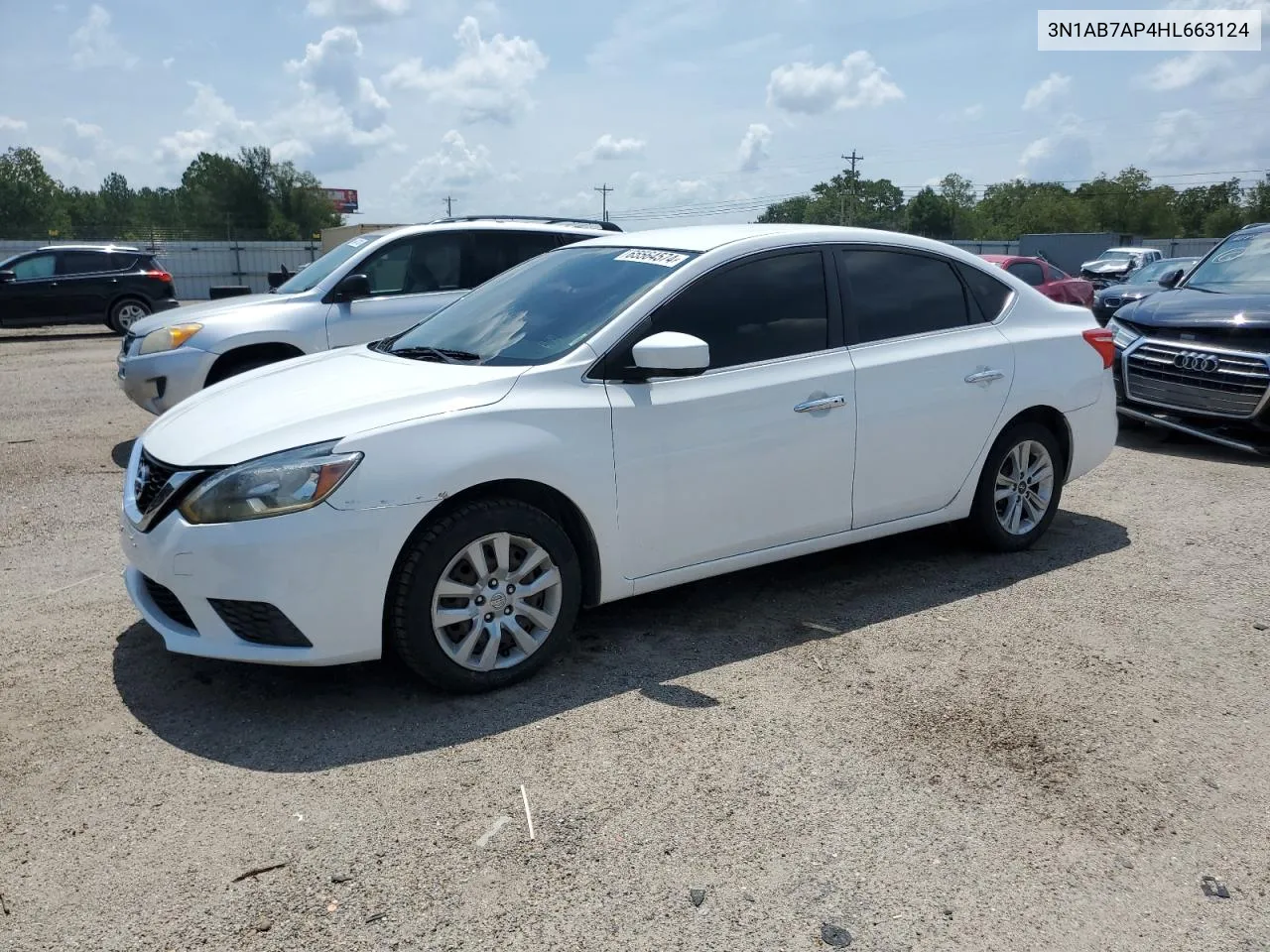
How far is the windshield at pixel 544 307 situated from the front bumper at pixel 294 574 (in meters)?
1.01

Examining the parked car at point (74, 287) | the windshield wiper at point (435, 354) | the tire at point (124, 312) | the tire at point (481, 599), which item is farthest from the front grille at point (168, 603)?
the tire at point (124, 312)

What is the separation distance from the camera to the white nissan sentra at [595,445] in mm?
3539

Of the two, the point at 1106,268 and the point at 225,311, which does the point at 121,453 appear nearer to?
the point at 225,311

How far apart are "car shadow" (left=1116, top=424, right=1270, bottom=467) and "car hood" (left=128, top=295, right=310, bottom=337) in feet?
22.5

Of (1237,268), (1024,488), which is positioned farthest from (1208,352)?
(1024,488)

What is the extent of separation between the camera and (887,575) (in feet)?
17.1

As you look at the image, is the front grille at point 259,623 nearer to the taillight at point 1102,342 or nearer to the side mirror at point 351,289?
the taillight at point 1102,342

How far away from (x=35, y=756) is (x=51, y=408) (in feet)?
26.7

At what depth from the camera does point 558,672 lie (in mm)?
4078

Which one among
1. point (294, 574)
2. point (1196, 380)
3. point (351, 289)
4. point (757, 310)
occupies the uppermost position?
point (351, 289)

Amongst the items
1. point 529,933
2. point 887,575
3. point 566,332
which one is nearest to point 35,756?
point 529,933

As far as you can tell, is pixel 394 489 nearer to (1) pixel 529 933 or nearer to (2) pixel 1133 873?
(1) pixel 529 933

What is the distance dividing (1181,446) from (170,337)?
807 cm

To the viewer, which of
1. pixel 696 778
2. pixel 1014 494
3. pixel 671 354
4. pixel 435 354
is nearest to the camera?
pixel 696 778
